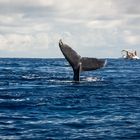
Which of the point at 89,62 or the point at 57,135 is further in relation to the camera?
the point at 89,62

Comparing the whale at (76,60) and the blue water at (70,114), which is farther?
the whale at (76,60)

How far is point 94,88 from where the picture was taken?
33.6m

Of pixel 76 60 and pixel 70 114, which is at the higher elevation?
pixel 76 60

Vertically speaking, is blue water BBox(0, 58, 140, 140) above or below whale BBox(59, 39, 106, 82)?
below

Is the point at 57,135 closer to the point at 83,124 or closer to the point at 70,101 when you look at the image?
the point at 83,124

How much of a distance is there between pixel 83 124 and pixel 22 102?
6781 mm

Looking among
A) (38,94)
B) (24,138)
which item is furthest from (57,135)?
(38,94)

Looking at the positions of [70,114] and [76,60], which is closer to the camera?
[70,114]

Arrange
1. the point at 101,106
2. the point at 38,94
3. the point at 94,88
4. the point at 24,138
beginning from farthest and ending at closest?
the point at 94,88 → the point at 38,94 → the point at 101,106 → the point at 24,138

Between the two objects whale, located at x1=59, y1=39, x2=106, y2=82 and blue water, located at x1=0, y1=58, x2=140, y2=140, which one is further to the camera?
whale, located at x1=59, y1=39, x2=106, y2=82

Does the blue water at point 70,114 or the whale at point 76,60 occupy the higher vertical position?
the whale at point 76,60

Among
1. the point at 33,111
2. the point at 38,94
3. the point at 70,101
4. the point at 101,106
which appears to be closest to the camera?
the point at 33,111

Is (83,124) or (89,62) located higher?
(89,62)

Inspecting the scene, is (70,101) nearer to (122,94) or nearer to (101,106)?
(101,106)
